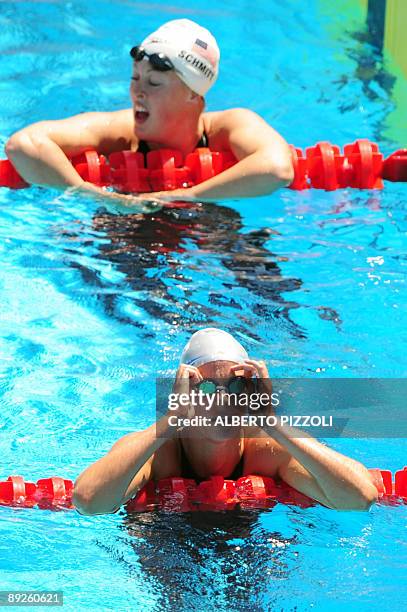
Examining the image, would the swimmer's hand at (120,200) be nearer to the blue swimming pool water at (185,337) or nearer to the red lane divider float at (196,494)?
the blue swimming pool water at (185,337)

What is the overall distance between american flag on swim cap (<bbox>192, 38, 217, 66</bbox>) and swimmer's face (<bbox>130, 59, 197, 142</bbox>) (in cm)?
19

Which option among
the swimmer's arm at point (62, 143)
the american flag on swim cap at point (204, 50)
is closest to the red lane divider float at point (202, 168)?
the swimmer's arm at point (62, 143)

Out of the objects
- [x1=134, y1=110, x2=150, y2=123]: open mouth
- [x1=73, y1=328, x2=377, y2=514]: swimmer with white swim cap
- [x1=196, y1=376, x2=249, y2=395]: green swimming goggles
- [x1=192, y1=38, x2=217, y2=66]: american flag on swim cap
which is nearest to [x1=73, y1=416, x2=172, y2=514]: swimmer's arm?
[x1=73, y1=328, x2=377, y2=514]: swimmer with white swim cap

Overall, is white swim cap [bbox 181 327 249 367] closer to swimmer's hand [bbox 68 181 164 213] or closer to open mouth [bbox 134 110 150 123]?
swimmer's hand [bbox 68 181 164 213]

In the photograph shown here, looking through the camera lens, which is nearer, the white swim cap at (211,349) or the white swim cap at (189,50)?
the white swim cap at (211,349)

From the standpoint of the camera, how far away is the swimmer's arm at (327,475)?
3.48 meters

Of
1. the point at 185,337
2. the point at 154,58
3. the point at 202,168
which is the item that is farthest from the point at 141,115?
the point at 185,337

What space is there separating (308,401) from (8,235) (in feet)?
6.60

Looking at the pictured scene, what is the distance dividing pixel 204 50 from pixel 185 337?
1.71m

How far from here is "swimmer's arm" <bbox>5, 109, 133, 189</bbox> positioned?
573 cm

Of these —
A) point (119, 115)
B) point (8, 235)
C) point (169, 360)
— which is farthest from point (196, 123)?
point (169, 360)

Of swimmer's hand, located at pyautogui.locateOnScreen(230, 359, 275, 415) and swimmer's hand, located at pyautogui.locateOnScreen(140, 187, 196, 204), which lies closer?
swimmer's hand, located at pyautogui.locateOnScreen(230, 359, 275, 415)

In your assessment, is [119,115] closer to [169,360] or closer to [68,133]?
[68,133]

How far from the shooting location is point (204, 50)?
6.01 metres
